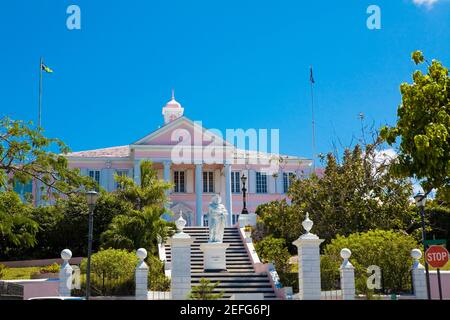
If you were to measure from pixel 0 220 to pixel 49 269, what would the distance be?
673 centimetres

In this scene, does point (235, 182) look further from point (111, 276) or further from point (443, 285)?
point (443, 285)

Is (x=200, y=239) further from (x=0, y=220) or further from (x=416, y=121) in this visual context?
(x=416, y=121)

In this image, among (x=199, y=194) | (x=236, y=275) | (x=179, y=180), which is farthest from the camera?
(x=179, y=180)

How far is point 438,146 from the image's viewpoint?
13.4 m

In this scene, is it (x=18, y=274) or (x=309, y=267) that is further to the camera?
(x=18, y=274)

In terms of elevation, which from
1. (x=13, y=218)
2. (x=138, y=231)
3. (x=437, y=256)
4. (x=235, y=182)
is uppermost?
(x=235, y=182)

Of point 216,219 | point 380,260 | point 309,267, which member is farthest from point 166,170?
point 309,267

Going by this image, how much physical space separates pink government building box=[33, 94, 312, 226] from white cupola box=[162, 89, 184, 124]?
17.0ft

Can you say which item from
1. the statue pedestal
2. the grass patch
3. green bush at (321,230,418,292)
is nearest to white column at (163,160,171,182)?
the grass patch

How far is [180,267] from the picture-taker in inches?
717

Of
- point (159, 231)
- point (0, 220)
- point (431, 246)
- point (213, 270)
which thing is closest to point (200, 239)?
point (159, 231)

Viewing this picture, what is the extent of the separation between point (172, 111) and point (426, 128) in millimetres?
40500

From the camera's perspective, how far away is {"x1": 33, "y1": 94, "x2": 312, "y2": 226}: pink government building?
44125 mm
